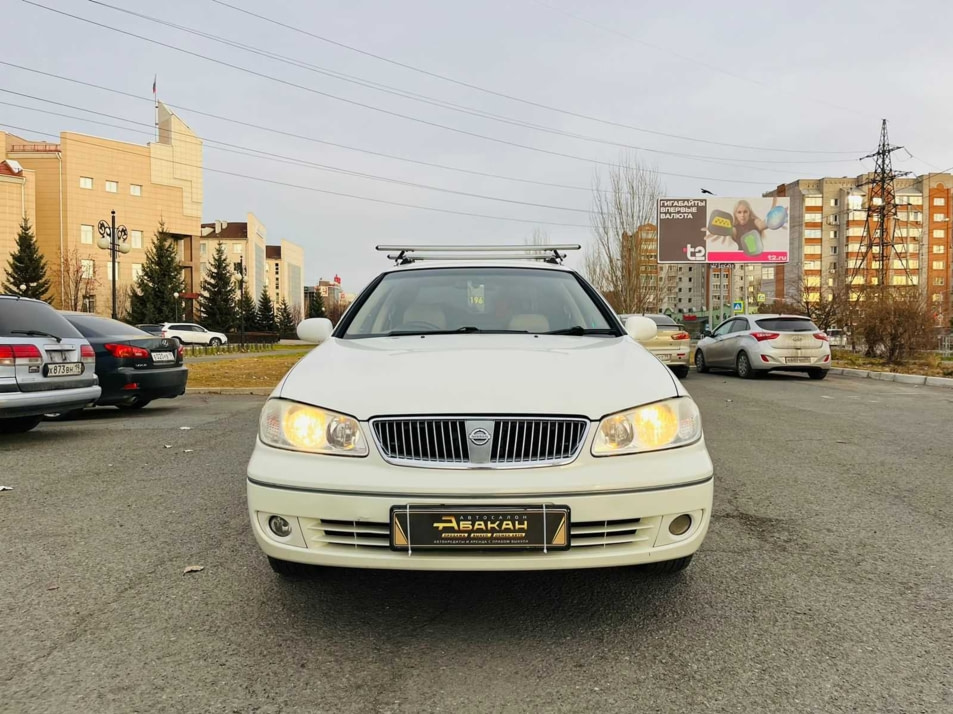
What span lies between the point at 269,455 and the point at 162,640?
0.74 metres

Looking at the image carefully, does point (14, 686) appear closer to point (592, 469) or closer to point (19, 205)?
point (592, 469)

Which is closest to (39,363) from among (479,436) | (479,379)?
(479,379)

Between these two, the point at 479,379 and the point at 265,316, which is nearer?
the point at 479,379

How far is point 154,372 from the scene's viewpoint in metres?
8.77

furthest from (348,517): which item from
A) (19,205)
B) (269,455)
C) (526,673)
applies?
(19,205)

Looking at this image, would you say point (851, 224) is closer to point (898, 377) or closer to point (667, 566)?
point (898, 377)

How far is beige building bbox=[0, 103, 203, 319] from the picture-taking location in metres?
57.2

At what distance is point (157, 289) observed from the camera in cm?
→ 5694

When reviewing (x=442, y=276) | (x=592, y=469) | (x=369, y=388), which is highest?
(x=442, y=276)

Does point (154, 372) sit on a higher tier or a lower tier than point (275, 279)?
lower

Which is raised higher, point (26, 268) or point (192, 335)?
point (26, 268)

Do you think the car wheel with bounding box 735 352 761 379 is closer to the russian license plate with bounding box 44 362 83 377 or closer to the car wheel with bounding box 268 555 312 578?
the russian license plate with bounding box 44 362 83 377

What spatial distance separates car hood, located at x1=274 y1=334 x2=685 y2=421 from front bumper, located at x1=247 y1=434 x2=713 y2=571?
0.70 ft

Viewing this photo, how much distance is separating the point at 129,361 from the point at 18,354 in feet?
7.21
